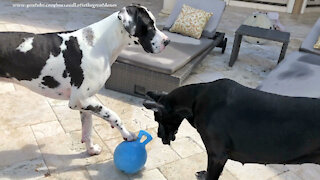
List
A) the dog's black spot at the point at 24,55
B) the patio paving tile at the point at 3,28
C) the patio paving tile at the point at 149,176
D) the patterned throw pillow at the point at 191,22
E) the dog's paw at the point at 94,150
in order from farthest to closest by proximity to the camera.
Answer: the patio paving tile at the point at 3,28 < the patterned throw pillow at the point at 191,22 < the dog's paw at the point at 94,150 < the patio paving tile at the point at 149,176 < the dog's black spot at the point at 24,55

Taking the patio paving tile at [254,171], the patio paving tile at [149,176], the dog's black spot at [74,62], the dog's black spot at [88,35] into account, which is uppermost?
the dog's black spot at [88,35]

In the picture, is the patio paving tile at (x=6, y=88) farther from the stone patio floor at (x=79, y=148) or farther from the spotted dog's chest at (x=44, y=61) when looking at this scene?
the spotted dog's chest at (x=44, y=61)

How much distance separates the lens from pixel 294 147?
82.7 inches

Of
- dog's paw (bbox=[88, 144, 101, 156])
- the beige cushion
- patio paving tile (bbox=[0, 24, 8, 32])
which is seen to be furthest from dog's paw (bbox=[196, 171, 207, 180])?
patio paving tile (bbox=[0, 24, 8, 32])

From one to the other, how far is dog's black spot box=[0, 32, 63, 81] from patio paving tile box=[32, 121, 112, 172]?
978 millimetres

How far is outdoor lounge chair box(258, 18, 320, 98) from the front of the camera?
3.88 m

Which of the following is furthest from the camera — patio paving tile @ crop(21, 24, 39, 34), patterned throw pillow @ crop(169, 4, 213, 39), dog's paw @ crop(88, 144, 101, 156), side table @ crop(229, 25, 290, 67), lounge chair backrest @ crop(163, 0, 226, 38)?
patio paving tile @ crop(21, 24, 39, 34)

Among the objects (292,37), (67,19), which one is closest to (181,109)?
(67,19)

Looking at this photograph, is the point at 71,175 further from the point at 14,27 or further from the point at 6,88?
the point at 14,27

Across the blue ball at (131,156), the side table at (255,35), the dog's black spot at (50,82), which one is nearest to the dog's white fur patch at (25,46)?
the dog's black spot at (50,82)

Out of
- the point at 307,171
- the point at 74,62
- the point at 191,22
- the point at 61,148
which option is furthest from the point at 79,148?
the point at 191,22

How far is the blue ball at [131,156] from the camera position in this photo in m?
2.96

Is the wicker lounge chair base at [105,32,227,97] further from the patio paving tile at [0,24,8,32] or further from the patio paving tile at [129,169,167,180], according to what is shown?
the patio paving tile at [0,24,8,32]

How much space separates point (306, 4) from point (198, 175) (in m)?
11.4
